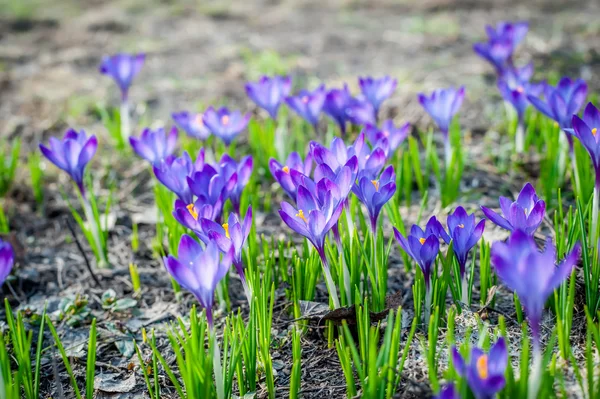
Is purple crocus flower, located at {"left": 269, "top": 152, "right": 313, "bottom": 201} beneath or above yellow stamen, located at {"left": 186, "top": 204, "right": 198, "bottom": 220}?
above

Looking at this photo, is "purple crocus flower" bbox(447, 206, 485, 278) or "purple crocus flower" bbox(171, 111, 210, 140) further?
"purple crocus flower" bbox(171, 111, 210, 140)

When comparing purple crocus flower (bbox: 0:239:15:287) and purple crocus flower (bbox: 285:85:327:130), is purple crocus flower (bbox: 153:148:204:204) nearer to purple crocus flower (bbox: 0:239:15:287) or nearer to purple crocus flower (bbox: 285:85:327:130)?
purple crocus flower (bbox: 0:239:15:287)

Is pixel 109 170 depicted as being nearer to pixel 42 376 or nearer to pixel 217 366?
pixel 42 376

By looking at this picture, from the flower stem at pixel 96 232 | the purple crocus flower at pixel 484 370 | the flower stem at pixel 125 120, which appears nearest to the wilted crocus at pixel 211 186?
the flower stem at pixel 96 232

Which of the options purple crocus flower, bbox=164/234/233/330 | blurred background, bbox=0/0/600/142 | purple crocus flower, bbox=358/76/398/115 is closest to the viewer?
purple crocus flower, bbox=164/234/233/330

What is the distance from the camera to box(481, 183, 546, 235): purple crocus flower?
1.69 meters

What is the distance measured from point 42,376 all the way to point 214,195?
2.69 feet

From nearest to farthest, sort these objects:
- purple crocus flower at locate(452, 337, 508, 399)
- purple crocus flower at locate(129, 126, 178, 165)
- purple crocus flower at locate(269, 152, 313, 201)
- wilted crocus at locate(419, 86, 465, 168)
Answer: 1. purple crocus flower at locate(452, 337, 508, 399)
2. purple crocus flower at locate(269, 152, 313, 201)
3. purple crocus flower at locate(129, 126, 178, 165)
4. wilted crocus at locate(419, 86, 465, 168)

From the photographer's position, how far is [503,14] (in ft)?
20.0

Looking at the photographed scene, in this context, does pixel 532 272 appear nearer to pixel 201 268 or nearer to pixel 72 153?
pixel 201 268

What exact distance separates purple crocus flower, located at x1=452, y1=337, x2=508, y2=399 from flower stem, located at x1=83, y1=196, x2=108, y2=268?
1635 mm

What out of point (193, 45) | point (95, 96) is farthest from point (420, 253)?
point (193, 45)

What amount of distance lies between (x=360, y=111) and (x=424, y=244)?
1.22 meters

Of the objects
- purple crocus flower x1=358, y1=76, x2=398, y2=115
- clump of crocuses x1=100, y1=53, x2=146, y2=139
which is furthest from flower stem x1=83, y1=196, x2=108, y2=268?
purple crocus flower x1=358, y1=76, x2=398, y2=115
